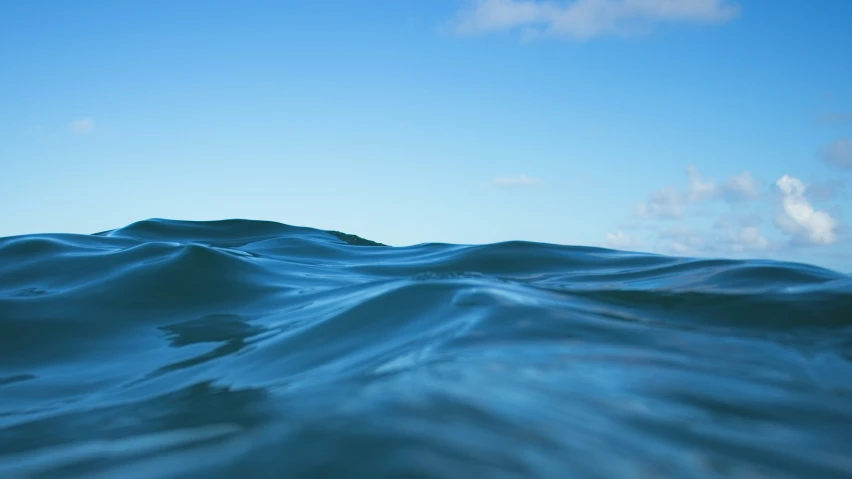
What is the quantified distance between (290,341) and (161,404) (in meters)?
0.83

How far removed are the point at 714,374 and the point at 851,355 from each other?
0.83 m

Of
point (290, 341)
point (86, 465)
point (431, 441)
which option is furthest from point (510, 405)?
point (290, 341)

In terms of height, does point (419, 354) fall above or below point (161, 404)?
above

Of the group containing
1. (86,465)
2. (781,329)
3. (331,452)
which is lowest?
(86,465)

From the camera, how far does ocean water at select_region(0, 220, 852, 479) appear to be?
160 cm

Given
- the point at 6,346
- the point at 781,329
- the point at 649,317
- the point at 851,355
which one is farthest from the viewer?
the point at 6,346

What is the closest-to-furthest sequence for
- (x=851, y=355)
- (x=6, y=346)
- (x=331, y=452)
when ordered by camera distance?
1. (x=331, y=452)
2. (x=851, y=355)
3. (x=6, y=346)

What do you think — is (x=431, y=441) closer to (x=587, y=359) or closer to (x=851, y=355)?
(x=587, y=359)

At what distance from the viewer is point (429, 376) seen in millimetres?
2156

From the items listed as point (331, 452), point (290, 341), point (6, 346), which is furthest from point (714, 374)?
point (6, 346)

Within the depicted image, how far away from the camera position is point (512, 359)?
7.85 feet

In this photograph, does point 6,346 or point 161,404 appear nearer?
point 161,404

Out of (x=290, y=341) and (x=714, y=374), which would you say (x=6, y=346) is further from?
(x=714, y=374)

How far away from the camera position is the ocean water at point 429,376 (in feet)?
5.25
